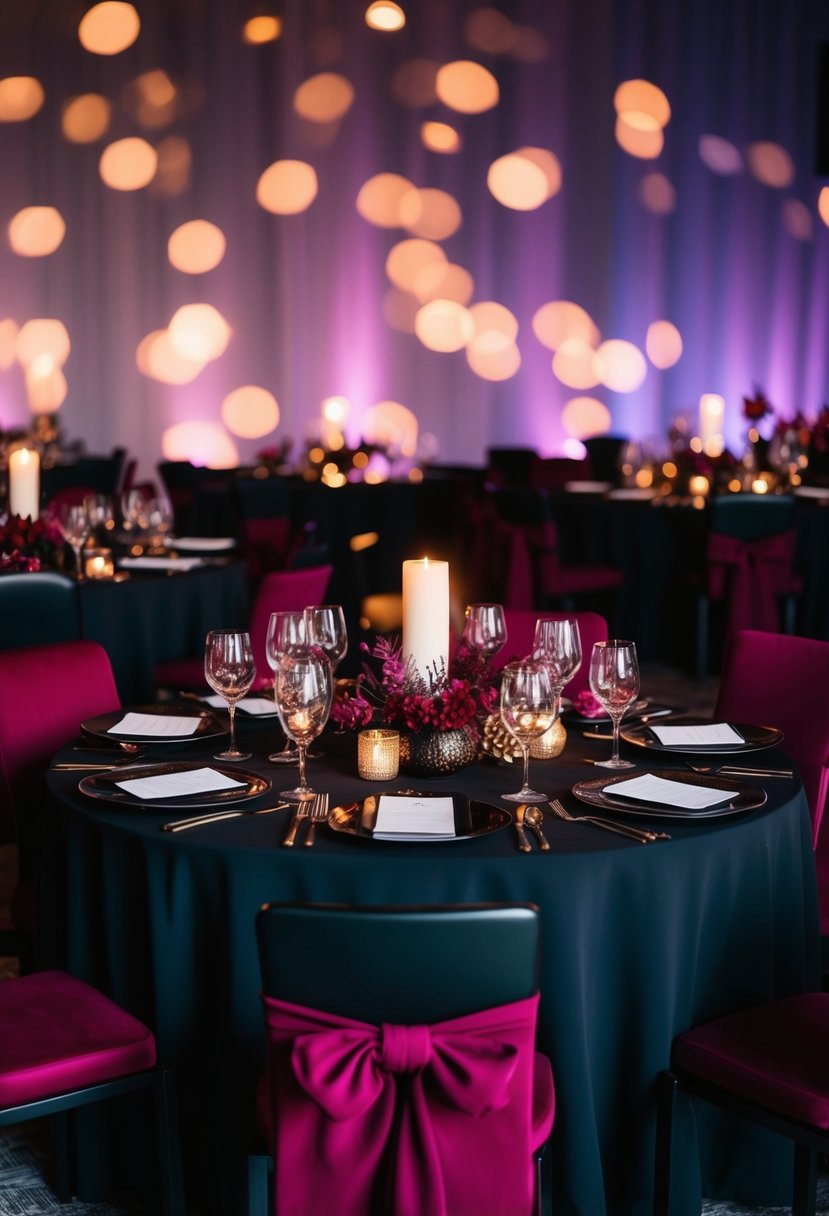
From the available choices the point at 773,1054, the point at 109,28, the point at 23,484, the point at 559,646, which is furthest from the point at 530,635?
the point at 109,28

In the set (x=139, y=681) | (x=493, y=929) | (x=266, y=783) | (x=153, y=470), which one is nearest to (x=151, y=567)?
(x=139, y=681)

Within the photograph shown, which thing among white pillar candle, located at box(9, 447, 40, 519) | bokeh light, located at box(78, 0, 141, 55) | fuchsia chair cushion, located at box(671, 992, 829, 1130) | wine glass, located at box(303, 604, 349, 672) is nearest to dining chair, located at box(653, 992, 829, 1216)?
fuchsia chair cushion, located at box(671, 992, 829, 1130)

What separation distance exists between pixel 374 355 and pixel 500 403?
106 cm

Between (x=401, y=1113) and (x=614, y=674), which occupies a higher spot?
(x=614, y=674)

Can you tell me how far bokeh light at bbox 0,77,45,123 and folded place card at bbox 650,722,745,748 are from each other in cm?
933

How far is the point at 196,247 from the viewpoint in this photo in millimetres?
10664

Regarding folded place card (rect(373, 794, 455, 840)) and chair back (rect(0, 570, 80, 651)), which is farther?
chair back (rect(0, 570, 80, 651))

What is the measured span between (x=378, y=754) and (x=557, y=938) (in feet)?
1.77

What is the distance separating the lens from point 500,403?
35.9ft

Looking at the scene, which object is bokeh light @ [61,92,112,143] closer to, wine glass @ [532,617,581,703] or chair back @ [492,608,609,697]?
chair back @ [492,608,609,697]

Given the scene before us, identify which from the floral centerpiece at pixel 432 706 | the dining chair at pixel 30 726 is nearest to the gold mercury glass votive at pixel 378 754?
the floral centerpiece at pixel 432 706

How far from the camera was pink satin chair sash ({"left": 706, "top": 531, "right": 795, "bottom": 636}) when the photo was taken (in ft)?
22.0

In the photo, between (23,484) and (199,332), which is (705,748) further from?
(199,332)

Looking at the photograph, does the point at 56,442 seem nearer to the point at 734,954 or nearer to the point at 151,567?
→ the point at 151,567
